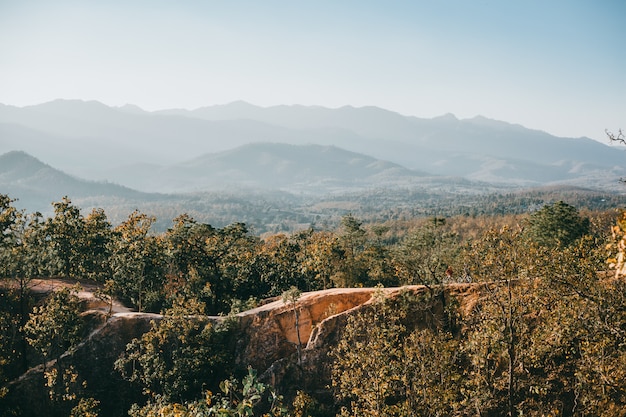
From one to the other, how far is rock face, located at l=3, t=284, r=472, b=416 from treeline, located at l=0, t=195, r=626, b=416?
39.8 inches

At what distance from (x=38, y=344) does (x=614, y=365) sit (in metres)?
25.4

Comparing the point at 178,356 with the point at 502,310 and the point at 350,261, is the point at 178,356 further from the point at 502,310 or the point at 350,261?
the point at 502,310

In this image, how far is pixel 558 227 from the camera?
141ft

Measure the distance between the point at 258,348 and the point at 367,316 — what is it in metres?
7.23

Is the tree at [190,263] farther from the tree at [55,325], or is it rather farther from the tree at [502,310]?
the tree at [502,310]

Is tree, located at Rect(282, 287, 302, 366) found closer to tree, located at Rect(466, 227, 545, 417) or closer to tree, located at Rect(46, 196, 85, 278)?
tree, located at Rect(466, 227, 545, 417)

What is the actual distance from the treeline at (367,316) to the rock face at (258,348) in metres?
1.01

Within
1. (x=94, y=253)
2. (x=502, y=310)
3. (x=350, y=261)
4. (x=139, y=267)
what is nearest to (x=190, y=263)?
(x=139, y=267)

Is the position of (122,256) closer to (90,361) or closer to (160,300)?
(160,300)

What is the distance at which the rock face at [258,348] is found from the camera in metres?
23.2

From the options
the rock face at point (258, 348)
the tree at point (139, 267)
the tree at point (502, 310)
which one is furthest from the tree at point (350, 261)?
the tree at point (502, 310)

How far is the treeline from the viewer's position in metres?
15.1

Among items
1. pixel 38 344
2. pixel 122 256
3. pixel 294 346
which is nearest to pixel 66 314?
pixel 38 344

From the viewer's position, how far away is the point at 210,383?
24312 millimetres
